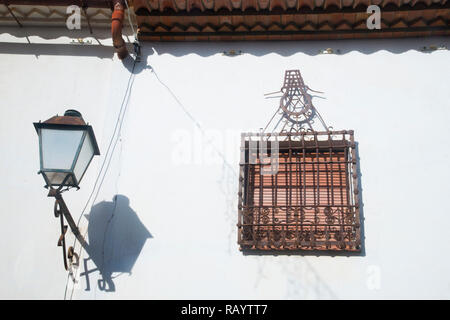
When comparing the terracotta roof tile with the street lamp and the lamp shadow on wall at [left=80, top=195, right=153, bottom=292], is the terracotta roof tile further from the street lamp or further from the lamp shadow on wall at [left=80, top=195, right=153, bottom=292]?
the lamp shadow on wall at [left=80, top=195, right=153, bottom=292]

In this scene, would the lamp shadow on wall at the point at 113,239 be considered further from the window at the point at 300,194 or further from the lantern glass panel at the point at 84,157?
the window at the point at 300,194

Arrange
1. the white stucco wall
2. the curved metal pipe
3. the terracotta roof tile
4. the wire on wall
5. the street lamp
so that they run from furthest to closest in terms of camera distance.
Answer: the terracotta roof tile
the curved metal pipe
the wire on wall
the white stucco wall
the street lamp

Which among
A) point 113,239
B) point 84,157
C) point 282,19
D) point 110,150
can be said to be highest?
point 282,19

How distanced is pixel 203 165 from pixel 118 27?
1614 millimetres

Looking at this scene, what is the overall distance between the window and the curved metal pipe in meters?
1.59

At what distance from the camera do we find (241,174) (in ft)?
13.6

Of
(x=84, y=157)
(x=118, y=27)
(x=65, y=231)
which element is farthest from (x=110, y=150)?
(x=118, y=27)

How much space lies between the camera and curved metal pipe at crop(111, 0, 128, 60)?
15.1 feet

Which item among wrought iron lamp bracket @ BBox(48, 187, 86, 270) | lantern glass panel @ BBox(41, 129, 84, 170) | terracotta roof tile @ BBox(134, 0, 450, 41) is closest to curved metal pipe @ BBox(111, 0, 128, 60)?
terracotta roof tile @ BBox(134, 0, 450, 41)

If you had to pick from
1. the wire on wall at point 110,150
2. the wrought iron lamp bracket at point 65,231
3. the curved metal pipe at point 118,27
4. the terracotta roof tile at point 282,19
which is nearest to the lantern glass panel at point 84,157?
the wrought iron lamp bracket at point 65,231

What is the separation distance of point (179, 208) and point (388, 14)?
2839 millimetres

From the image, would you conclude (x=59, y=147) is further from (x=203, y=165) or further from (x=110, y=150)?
(x=203, y=165)

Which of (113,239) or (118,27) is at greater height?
(118,27)

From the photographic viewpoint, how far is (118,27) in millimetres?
4590
